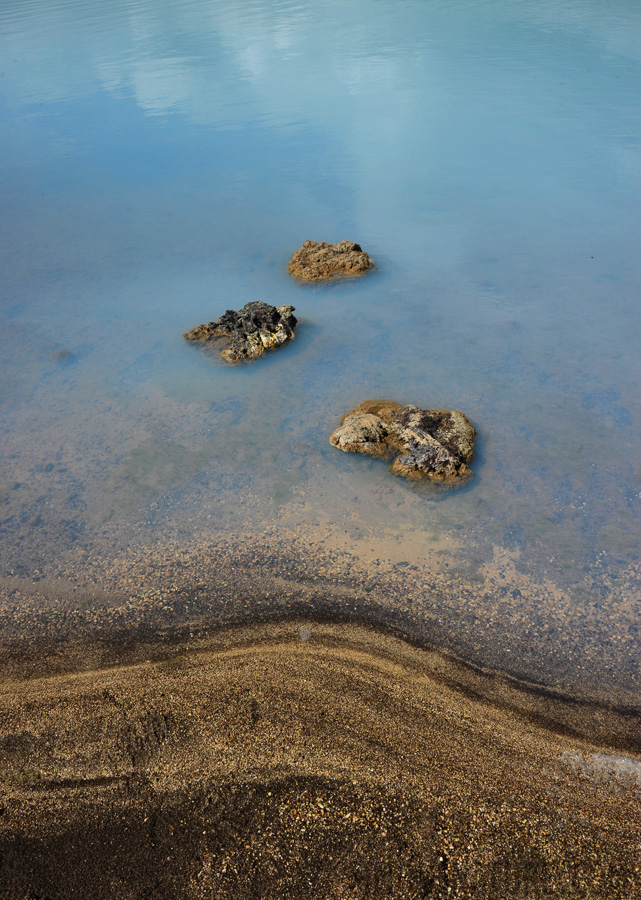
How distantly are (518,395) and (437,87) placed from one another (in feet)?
36.0

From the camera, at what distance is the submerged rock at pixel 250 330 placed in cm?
635

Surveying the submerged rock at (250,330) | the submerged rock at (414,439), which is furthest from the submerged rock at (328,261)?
the submerged rock at (414,439)

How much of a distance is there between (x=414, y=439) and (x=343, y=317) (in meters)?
2.39

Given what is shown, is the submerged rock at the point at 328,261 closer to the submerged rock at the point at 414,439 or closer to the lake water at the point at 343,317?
the lake water at the point at 343,317

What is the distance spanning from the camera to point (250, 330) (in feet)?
21.0

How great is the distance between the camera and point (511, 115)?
1175cm

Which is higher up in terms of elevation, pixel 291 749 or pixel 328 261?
pixel 328 261

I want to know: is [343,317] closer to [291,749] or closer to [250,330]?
[250,330]

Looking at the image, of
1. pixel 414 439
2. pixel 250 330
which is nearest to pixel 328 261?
pixel 250 330

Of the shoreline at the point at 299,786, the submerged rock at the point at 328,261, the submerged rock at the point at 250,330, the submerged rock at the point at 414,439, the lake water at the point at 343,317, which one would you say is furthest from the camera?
the submerged rock at the point at 328,261

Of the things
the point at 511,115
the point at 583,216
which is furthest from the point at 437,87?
the point at 583,216

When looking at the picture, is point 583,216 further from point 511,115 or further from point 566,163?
point 511,115

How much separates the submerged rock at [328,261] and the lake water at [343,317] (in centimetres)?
23

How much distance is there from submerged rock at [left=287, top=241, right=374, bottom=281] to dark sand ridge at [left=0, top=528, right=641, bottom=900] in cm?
429
